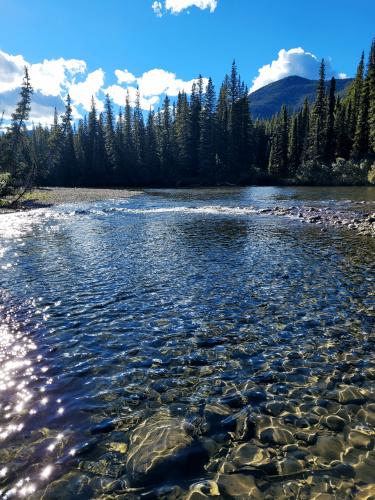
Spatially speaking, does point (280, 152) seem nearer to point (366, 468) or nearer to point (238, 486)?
point (366, 468)

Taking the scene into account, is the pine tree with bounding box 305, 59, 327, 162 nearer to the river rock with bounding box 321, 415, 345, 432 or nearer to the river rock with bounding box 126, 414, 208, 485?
the river rock with bounding box 321, 415, 345, 432

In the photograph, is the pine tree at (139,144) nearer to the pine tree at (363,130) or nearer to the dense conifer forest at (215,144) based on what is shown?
the dense conifer forest at (215,144)

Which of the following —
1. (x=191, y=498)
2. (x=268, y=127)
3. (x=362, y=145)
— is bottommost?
(x=191, y=498)

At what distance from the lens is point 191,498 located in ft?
14.4

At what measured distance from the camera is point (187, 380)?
6.92 metres

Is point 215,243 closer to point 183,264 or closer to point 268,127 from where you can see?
point 183,264

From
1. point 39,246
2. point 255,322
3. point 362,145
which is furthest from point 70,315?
point 362,145

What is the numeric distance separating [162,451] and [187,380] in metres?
1.88

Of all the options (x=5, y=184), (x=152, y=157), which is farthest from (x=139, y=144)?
(x=5, y=184)

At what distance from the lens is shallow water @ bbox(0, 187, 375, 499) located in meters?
4.73

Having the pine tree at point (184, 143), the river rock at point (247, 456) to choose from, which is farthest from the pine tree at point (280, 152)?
the river rock at point (247, 456)

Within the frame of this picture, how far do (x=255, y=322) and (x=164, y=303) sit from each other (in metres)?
2.95

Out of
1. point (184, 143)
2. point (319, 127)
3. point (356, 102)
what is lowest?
point (184, 143)

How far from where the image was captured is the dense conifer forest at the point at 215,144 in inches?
3142
